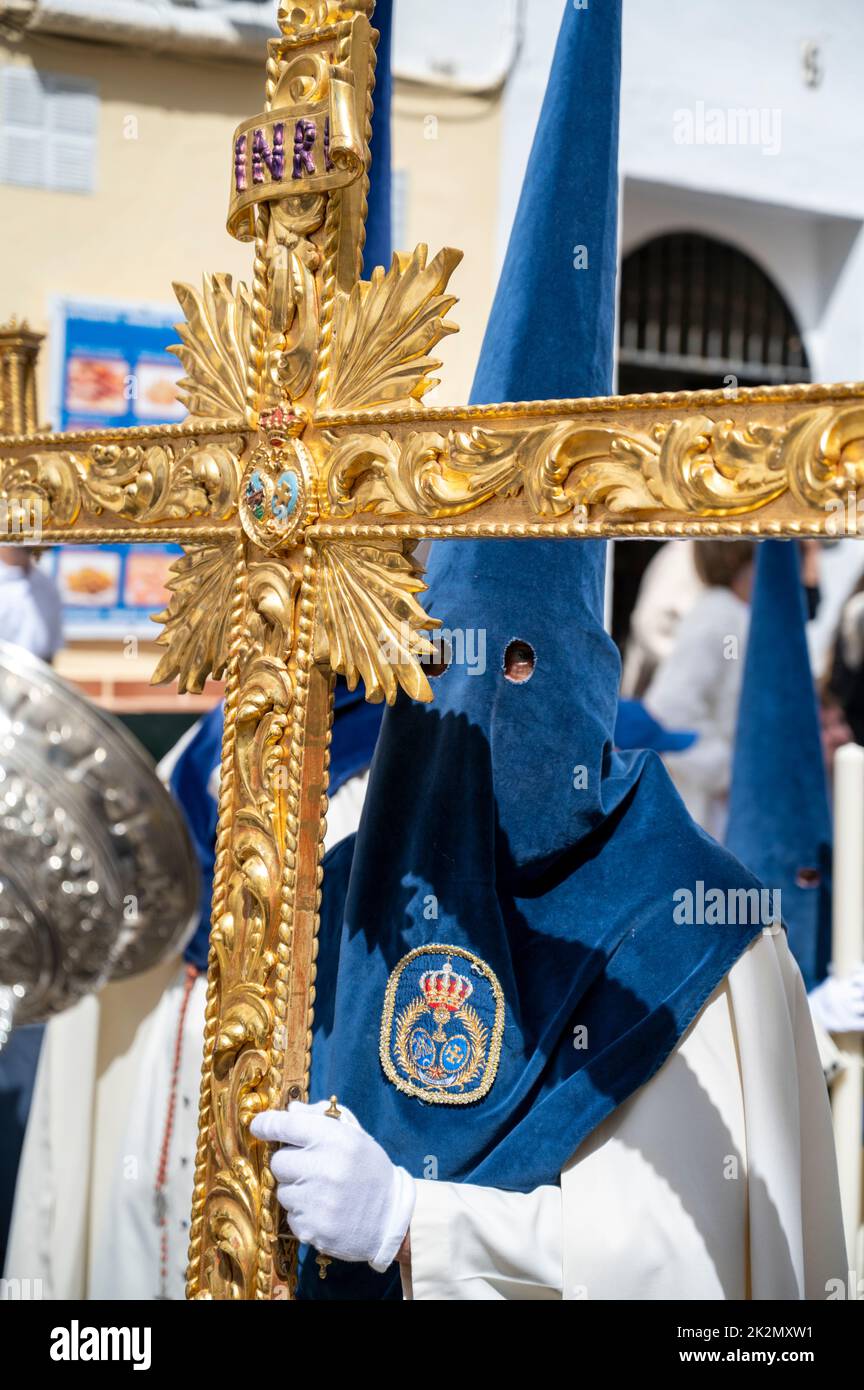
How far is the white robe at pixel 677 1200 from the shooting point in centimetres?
138

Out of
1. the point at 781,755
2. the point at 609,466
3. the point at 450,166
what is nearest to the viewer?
the point at 609,466

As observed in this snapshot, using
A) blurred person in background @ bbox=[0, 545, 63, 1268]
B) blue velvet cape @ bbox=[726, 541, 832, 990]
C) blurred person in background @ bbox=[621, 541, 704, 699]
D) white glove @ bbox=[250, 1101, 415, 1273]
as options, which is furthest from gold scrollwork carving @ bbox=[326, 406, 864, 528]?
blurred person in background @ bbox=[621, 541, 704, 699]

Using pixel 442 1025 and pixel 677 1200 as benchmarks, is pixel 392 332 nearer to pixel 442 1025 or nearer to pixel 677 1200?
pixel 442 1025

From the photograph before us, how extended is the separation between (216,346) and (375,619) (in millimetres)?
305

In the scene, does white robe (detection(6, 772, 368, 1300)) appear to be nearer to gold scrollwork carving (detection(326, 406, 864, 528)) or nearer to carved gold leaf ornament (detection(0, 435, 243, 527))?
carved gold leaf ornament (detection(0, 435, 243, 527))

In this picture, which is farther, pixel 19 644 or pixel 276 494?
pixel 19 644

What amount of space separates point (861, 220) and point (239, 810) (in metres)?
4.94

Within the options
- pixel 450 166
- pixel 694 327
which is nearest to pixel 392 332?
pixel 450 166

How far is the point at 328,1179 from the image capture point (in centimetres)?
120

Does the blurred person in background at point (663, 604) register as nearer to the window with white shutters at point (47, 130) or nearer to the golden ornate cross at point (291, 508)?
the window with white shutters at point (47, 130)
